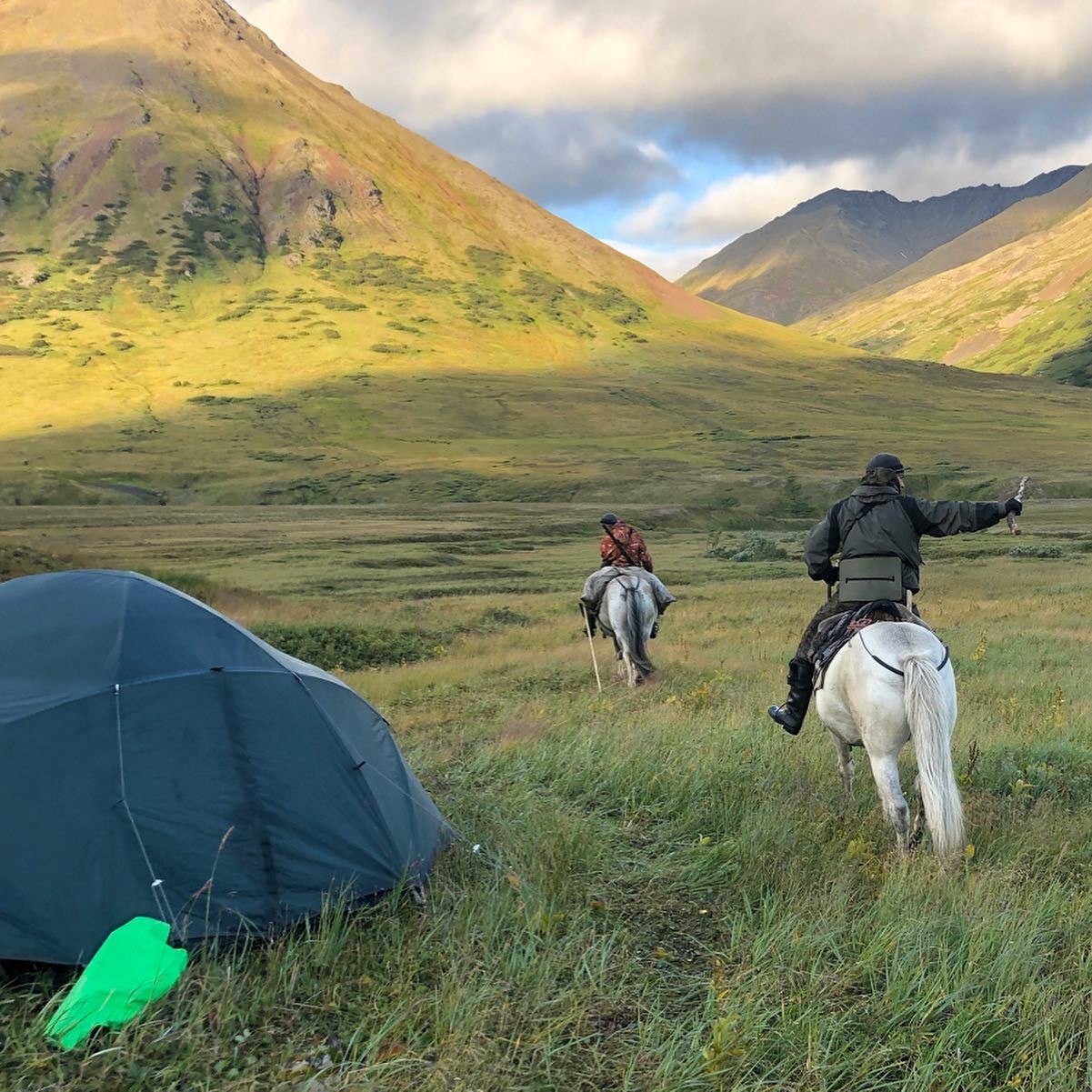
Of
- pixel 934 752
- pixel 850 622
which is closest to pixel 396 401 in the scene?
pixel 850 622

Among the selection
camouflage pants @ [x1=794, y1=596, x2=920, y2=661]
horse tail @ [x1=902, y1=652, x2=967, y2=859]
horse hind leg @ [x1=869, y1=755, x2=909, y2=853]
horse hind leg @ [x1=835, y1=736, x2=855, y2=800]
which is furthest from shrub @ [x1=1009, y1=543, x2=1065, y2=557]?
horse tail @ [x1=902, y1=652, x2=967, y2=859]

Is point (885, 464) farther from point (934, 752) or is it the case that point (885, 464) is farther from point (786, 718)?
point (934, 752)

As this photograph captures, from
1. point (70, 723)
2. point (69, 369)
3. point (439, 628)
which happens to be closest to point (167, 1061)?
point (70, 723)

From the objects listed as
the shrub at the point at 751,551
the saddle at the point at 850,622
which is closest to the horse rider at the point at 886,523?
the saddle at the point at 850,622

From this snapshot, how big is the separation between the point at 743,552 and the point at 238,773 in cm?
3481

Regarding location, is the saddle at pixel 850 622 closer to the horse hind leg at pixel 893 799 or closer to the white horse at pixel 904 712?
the white horse at pixel 904 712

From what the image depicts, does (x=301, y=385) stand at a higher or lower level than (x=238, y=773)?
higher

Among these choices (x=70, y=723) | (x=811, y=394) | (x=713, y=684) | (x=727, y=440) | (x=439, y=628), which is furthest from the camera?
(x=811, y=394)

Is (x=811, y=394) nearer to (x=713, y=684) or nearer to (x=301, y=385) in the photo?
(x=301, y=385)

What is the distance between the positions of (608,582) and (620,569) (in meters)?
0.28

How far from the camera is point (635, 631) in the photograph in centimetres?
1438

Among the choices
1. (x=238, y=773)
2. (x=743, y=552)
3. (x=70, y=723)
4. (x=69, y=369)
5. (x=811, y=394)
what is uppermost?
(x=69, y=369)

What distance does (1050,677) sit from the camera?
13734 mm

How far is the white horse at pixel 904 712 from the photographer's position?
579 centimetres
